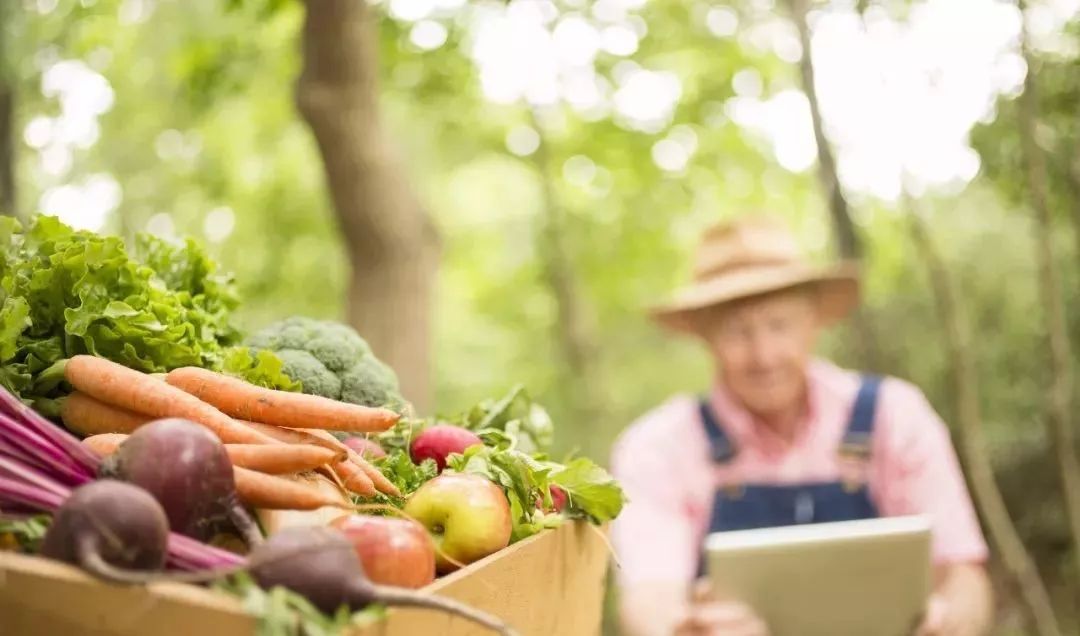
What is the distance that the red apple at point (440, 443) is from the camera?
1.26 m

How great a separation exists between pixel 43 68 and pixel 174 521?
10.0 feet

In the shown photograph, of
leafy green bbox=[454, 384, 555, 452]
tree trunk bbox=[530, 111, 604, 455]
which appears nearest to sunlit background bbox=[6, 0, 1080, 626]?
tree trunk bbox=[530, 111, 604, 455]

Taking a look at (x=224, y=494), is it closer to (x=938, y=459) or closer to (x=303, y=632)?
(x=303, y=632)

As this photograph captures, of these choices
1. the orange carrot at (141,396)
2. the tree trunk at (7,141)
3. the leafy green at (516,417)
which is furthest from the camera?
the tree trunk at (7,141)

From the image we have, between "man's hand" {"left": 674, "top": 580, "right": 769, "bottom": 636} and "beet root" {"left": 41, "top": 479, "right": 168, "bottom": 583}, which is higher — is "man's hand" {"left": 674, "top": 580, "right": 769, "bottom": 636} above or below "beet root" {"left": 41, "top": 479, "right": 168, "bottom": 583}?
below

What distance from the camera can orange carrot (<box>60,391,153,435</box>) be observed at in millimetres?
1052

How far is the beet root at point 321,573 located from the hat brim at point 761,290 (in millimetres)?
2268

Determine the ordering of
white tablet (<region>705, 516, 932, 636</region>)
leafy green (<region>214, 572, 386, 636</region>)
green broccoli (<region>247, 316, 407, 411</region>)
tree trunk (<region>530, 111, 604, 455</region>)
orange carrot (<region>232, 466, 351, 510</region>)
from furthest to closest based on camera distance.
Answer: tree trunk (<region>530, 111, 604, 455</region>)
white tablet (<region>705, 516, 932, 636</region>)
green broccoli (<region>247, 316, 407, 411</region>)
orange carrot (<region>232, 466, 351, 510</region>)
leafy green (<region>214, 572, 386, 636</region>)

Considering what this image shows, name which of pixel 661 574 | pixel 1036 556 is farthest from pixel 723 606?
pixel 1036 556

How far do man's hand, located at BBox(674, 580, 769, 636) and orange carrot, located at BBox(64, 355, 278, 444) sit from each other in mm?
1422

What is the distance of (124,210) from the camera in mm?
7500

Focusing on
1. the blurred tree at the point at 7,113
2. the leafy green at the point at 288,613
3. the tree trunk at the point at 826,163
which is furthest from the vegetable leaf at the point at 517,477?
the tree trunk at the point at 826,163

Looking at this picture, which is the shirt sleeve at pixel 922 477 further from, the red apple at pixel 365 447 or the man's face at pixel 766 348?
the red apple at pixel 365 447

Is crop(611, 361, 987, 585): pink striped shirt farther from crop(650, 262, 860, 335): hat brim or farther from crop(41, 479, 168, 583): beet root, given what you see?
crop(41, 479, 168, 583): beet root
